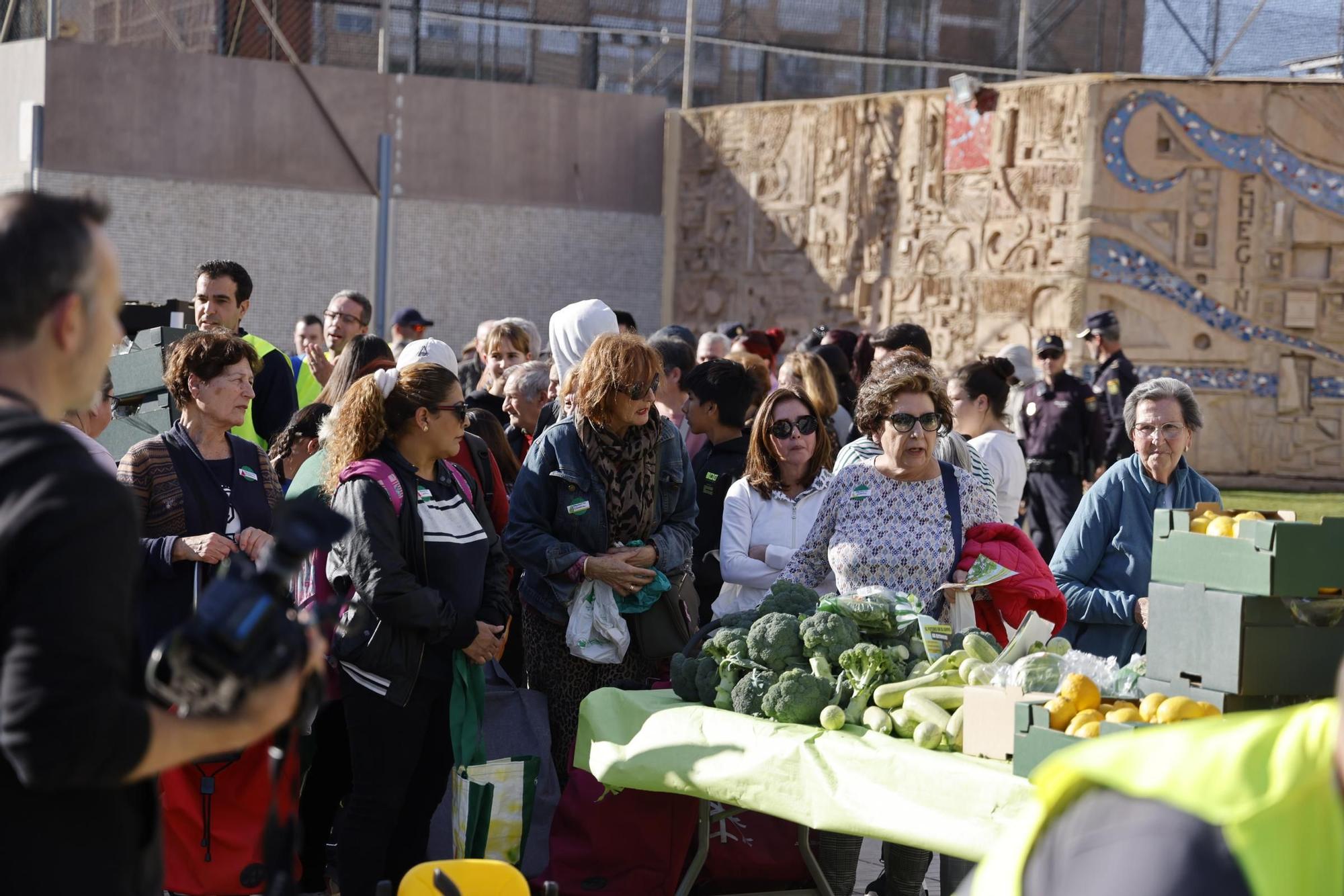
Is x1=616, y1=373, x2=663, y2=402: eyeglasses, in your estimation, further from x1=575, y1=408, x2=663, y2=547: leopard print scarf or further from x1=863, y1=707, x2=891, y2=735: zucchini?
x1=863, y1=707, x2=891, y2=735: zucchini

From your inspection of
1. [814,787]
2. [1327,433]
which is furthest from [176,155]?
[814,787]

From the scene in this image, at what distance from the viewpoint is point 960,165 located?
17406 mm

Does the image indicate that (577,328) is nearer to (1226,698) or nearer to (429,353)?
(429,353)

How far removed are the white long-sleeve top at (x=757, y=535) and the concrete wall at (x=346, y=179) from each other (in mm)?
12908

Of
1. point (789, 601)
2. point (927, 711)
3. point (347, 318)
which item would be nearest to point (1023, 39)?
point (347, 318)

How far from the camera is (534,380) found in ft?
23.9

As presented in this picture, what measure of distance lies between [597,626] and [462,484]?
26.2 inches

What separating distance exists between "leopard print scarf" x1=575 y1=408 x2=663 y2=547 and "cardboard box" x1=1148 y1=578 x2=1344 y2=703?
209 cm

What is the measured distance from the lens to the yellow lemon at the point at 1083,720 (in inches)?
143

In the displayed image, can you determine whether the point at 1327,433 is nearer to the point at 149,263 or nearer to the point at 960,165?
the point at 960,165

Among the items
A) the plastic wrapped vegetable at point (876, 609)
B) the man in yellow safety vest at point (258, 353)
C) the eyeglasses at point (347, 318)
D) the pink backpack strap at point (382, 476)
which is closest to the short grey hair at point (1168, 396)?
the plastic wrapped vegetable at point (876, 609)

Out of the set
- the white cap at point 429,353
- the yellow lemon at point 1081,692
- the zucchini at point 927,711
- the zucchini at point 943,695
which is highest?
the white cap at point 429,353

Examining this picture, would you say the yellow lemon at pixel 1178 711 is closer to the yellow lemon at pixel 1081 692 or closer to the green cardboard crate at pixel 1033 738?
the green cardboard crate at pixel 1033 738

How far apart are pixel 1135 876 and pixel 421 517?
3.63m
